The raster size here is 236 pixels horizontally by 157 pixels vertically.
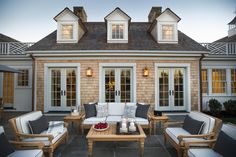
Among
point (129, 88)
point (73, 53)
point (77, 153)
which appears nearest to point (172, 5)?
point (129, 88)

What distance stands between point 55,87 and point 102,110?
4130 mm

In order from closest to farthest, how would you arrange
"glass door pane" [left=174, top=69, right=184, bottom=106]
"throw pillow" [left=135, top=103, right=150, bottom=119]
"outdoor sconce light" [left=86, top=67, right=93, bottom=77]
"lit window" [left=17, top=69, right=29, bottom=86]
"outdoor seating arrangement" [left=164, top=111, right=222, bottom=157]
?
"outdoor seating arrangement" [left=164, top=111, right=222, bottom=157] < "throw pillow" [left=135, top=103, right=150, bottom=119] < "outdoor sconce light" [left=86, top=67, right=93, bottom=77] < "glass door pane" [left=174, top=69, right=184, bottom=106] < "lit window" [left=17, top=69, right=29, bottom=86]

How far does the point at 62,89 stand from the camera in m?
9.41

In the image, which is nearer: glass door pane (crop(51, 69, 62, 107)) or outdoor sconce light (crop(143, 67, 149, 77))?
outdoor sconce light (crop(143, 67, 149, 77))

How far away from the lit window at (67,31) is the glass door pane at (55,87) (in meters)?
2.02

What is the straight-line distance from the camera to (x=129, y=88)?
30.6ft

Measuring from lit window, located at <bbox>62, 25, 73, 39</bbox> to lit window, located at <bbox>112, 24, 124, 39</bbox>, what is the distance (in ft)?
7.91

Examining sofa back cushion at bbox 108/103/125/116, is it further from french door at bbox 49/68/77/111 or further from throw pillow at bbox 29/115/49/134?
french door at bbox 49/68/77/111

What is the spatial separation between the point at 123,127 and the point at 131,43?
633 centimetres

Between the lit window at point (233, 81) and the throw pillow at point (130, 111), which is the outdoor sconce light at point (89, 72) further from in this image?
the lit window at point (233, 81)

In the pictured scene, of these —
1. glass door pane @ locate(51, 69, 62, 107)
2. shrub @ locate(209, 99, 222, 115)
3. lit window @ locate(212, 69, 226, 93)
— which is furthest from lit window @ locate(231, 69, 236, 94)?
glass door pane @ locate(51, 69, 62, 107)

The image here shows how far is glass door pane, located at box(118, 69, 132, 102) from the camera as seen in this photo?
931 centimetres

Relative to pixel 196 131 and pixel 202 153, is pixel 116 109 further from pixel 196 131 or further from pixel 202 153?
pixel 202 153

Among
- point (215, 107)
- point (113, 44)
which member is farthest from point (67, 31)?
point (215, 107)
